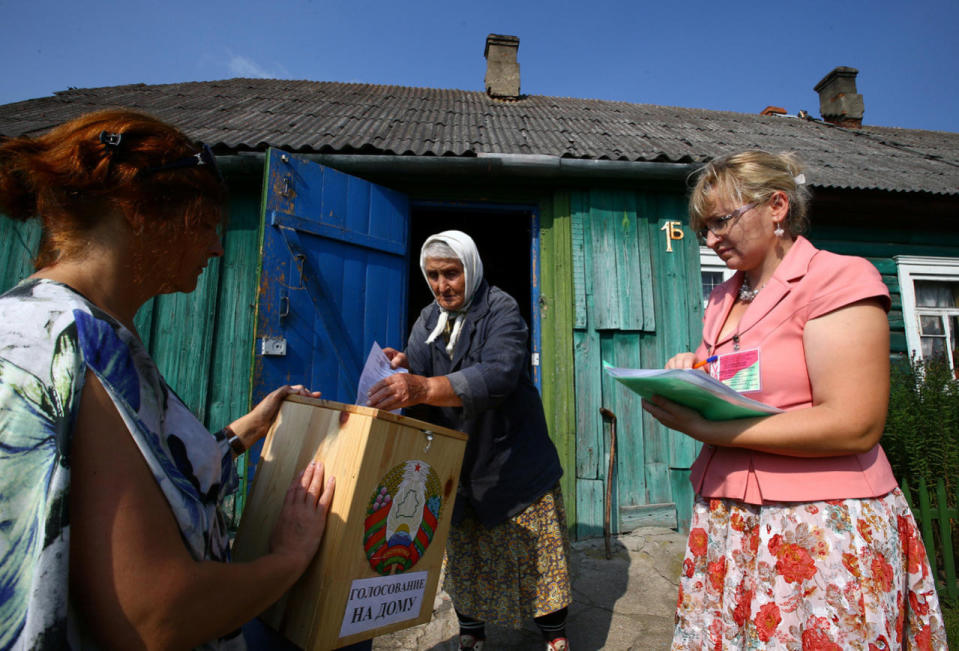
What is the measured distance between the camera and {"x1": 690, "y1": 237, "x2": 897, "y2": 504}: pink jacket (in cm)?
107

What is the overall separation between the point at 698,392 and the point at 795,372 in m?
0.25

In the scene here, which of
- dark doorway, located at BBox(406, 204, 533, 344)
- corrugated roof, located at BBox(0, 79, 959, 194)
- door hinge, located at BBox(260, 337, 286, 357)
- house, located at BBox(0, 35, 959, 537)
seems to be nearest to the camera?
door hinge, located at BBox(260, 337, 286, 357)

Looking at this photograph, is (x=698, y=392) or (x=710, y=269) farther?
(x=710, y=269)

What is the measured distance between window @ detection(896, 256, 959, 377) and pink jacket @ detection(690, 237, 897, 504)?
5.09 meters

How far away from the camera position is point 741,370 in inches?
48.9

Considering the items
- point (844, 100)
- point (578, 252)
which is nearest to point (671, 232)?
point (578, 252)

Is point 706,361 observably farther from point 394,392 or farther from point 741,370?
point 394,392

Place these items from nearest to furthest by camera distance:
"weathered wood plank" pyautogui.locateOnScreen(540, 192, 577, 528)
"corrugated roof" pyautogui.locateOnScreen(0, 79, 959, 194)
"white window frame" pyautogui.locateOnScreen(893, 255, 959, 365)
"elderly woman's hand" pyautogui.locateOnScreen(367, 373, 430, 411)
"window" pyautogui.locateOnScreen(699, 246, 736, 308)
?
"elderly woman's hand" pyautogui.locateOnScreen(367, 373, 430, 411) < "weathered wood plank" pyautogui.locateOnScreen(540, 192, 577, 528) < "corrugated roof" pyautogui.locateOnScreen(0, 79, 959, 194) < "window" pyautogui.locateOnScreen(699, 246, 736, 308) < "white window frame" pyautogui.locateOnScreen(893, 255, 959, 365)

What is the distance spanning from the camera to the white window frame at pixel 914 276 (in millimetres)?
4840

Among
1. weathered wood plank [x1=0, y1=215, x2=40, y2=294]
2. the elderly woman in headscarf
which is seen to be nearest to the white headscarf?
the elderly woman in headscarf

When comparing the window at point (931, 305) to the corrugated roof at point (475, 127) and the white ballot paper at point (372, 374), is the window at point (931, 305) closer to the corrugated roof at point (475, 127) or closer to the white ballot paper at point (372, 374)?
the corrugated roof at point (475, 127)

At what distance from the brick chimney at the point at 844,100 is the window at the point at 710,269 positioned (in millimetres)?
5851

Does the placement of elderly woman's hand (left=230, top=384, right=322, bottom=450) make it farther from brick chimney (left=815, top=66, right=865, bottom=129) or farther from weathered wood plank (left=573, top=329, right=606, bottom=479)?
brick chimney (left=815, top=66, right=865, bottom=129)

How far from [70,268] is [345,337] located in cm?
274
